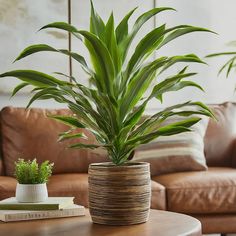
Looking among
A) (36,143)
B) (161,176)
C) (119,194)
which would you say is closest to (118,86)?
(119,194)

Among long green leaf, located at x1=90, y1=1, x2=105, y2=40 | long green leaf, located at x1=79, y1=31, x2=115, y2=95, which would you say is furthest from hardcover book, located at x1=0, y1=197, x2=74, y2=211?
long green leaf, located at x1=90, y1=1, x2=105, y2=40

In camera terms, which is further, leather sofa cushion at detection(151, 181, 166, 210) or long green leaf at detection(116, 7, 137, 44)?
leather sofa cushion at detection(151, 181, 166, 210)

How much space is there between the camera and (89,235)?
1.66 meters

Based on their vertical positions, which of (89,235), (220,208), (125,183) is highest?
(125,183)

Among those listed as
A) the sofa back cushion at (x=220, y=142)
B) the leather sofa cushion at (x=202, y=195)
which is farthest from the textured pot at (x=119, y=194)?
the sofa back cushion at (x=220, y=142)

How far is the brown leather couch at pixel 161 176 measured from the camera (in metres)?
3.02

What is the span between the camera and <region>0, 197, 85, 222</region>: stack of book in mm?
1919

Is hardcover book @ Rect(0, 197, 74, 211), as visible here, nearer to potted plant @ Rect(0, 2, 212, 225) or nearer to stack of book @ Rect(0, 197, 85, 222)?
stack of book @ Rect(0, 197, 85, 222)

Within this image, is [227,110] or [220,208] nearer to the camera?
[220,208]

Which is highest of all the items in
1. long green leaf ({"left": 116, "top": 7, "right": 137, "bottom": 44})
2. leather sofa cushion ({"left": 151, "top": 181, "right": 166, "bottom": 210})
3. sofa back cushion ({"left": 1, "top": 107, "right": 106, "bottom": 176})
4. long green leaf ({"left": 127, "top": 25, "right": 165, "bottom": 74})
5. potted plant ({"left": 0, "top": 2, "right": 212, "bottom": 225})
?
long green leaf ({"left": 116, "top": 7, "right": 137, "bottom": 44})

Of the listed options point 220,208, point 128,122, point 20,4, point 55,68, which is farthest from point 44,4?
point 128,122

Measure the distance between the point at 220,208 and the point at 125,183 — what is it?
4.54 ft

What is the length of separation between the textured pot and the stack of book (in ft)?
0.59

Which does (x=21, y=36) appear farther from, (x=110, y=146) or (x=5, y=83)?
(x=110, y=146)
